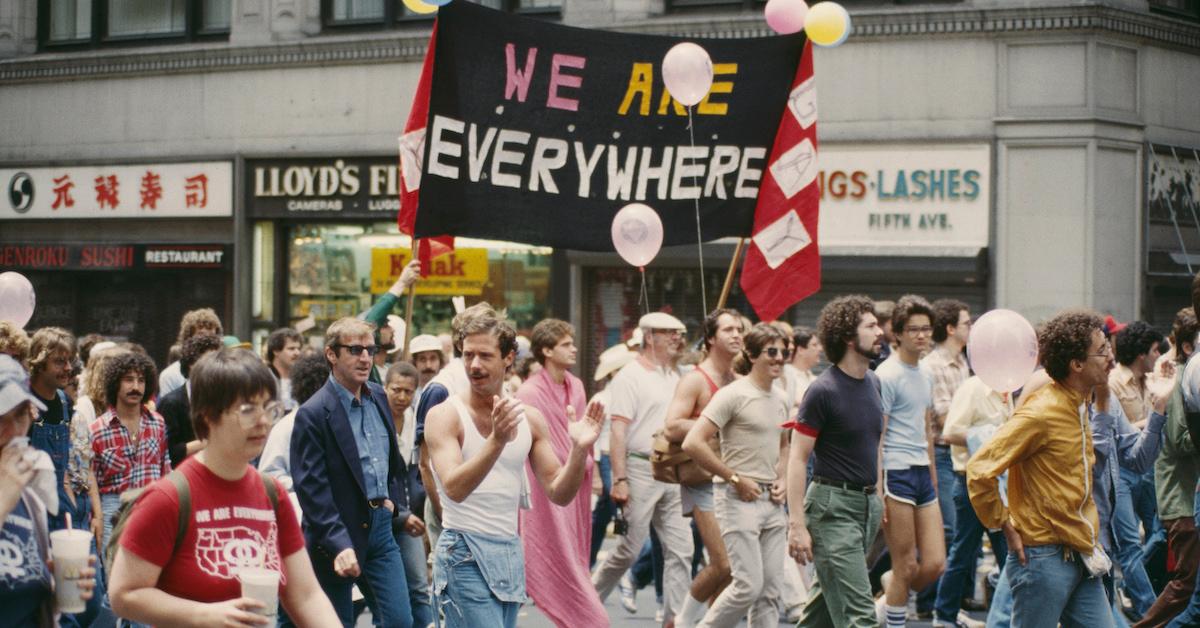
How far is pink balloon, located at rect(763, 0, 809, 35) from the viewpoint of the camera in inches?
472

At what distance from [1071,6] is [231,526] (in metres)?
14.3

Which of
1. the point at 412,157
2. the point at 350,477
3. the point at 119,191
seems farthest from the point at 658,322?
the point at 119,191

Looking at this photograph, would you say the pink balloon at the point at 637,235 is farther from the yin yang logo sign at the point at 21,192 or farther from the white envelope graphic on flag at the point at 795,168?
the yin yang logo sign at the point at 21,192

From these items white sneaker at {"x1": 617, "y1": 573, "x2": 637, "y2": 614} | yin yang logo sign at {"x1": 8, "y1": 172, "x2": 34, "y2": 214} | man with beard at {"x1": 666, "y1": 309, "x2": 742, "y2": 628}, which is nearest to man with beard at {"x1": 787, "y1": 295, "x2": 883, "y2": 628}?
man with beard at {"x1": 666, "y1": 309, "x2": 742, "y2": 628}

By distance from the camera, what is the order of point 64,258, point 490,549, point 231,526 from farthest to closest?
1. point 64,258
2. point 490,549
3. point 231,526

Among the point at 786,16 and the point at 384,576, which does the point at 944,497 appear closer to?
the point at 786,16

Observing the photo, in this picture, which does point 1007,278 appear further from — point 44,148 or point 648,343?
point 44,148

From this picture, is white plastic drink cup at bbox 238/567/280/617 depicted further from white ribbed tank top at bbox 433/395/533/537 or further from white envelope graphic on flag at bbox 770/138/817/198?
white envelope graphic on flag at bbox 770/138/817/198

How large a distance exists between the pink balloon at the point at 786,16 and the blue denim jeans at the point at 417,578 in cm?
507

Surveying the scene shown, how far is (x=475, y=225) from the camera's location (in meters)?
10.6

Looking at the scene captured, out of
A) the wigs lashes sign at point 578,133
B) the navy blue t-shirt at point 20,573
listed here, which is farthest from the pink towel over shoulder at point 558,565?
the navy blue t-shirt at point 20,573

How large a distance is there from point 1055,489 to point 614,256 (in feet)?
41.9

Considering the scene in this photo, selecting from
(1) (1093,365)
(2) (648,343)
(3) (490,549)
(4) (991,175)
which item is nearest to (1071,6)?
(4) (991,175)

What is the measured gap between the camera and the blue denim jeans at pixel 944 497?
11.2 metres
